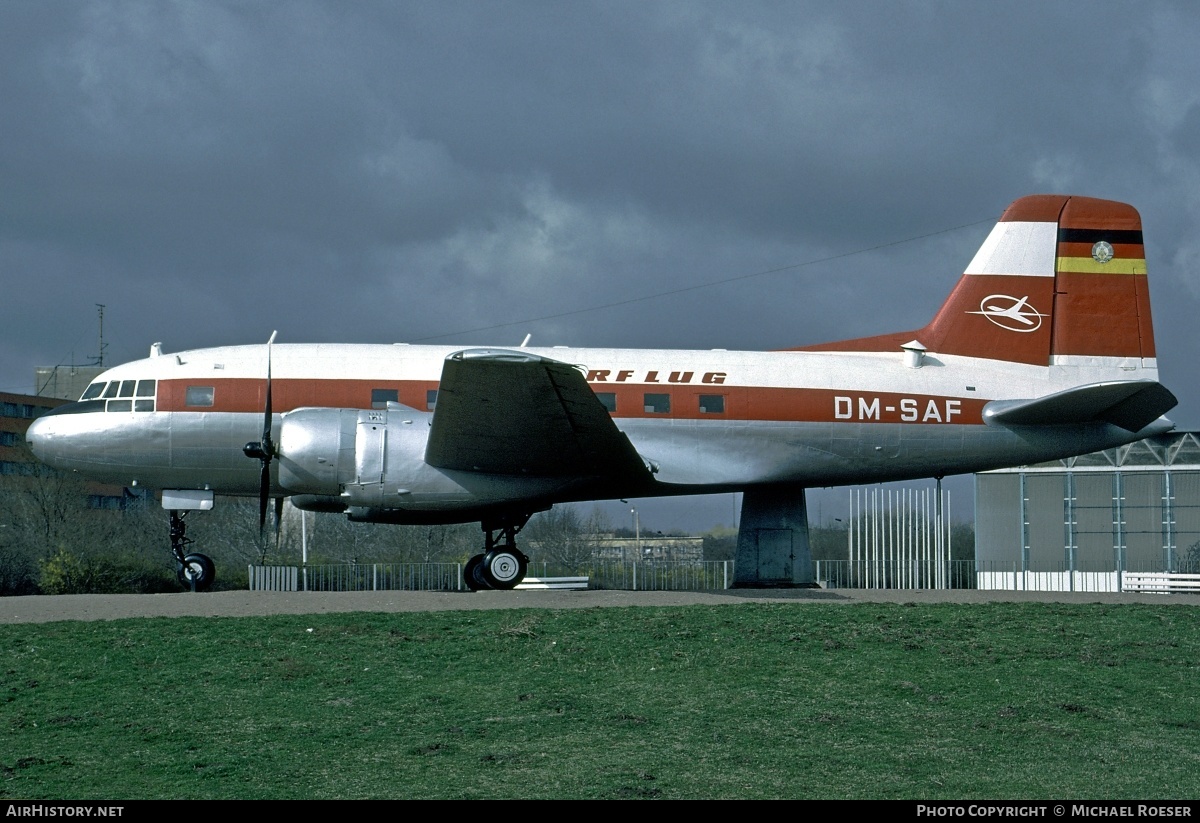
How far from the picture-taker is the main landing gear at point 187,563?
21.1 m

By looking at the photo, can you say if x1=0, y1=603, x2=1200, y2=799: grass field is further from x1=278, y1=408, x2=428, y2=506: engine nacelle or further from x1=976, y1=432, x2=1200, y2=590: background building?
x1=976, y1=432, x2=1200, y2=590: background building

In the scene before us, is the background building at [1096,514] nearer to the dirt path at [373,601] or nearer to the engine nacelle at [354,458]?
the dirt path at [373,601]

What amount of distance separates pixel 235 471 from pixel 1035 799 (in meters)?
15.5

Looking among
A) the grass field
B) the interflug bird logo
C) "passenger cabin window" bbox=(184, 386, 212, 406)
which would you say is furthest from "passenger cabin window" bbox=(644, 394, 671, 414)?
"passenger cabin window" bbox=(184, 386, 212, 406)

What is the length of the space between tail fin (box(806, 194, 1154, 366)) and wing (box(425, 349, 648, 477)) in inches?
239

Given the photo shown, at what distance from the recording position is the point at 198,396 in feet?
68.9

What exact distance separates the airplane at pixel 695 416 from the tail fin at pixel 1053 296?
38 millimetres

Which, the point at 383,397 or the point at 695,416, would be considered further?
the point at 695,416

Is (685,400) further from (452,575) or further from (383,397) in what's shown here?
(452,575)

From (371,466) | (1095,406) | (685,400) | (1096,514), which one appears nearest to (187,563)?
(371,466)

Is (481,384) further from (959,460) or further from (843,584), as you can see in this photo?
(843,584)

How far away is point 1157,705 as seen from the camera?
12.7 m

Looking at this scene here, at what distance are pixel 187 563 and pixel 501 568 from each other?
5.53 meters

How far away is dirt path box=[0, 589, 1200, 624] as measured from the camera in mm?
17078
